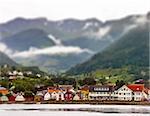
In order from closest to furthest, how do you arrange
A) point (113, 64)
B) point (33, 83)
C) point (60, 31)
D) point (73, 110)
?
point (73, 110), point (33, 83), point (113, 64), point (60, 31)

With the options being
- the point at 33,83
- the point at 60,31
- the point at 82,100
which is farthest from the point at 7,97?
the point at 60,31

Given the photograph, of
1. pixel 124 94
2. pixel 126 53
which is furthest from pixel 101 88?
pixel 126 53

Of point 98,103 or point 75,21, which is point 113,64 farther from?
point 98,103

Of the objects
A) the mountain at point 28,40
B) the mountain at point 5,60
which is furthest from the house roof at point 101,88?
the mountain at point 28,40

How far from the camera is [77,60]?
45.3ft

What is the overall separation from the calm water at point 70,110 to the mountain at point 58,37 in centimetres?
340

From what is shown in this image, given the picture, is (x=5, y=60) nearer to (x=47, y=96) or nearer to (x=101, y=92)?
(x=47, y=96)

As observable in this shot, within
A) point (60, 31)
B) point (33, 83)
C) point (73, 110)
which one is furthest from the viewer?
point (60, 31)

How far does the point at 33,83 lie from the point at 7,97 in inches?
22.7

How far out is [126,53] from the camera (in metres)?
15.5

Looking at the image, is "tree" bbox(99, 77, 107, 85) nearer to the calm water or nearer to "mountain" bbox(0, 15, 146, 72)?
the calm water

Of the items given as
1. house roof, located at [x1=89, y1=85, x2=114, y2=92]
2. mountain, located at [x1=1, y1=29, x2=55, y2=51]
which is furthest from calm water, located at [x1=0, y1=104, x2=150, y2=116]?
mountain, located at [x1=1, y1=29, x2=55, y2=51]

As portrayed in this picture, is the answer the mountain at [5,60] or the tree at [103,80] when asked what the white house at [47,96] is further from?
the mountain at [5,60]

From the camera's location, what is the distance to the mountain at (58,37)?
13719 mm
